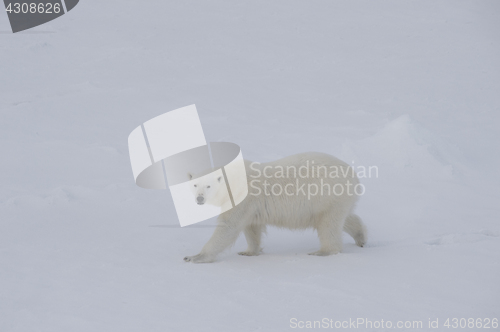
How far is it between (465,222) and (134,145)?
14.6 ft

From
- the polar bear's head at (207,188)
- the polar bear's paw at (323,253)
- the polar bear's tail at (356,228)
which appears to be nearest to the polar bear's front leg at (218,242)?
the polar bear's head at (207,188)

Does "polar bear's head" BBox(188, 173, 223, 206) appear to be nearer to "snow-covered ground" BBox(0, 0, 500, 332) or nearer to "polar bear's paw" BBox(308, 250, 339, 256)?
"snow-covered ground" BBox(0, 0, 500, 332)

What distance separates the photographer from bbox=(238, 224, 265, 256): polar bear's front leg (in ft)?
16.3

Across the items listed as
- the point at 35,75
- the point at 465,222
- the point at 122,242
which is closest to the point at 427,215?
the point at 465,222

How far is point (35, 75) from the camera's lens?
9094 millimetres

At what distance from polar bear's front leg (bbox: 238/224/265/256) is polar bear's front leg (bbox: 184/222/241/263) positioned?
1.03ft

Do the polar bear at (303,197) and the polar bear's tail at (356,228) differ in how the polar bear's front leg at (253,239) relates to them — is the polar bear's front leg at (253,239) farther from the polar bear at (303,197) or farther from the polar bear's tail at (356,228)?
the polar bear's tail at (356,228)

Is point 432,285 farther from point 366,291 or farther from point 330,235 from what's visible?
point 330,235

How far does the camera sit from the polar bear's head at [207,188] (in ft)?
14.6

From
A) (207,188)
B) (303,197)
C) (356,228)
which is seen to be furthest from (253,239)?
(356,228)

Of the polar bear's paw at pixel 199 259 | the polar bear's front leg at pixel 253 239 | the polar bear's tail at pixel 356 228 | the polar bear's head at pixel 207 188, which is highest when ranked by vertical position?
the polar bear's head at pixel 207 188

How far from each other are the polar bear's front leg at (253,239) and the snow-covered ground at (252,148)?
0.56 ft

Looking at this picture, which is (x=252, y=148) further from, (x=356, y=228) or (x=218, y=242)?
(x=218, y=242)

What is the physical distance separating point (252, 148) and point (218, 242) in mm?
2902
